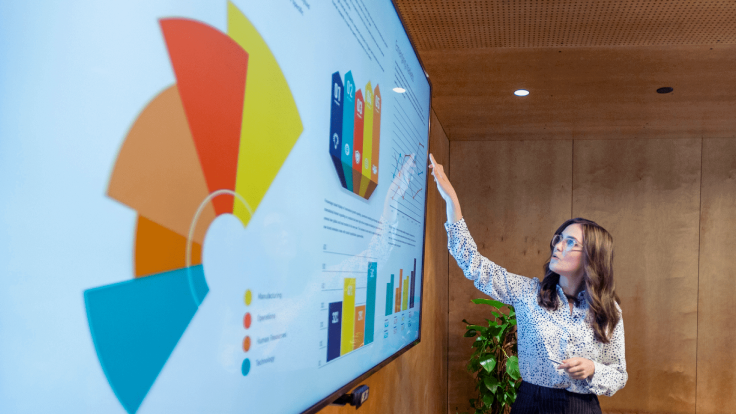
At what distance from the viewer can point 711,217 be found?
4.79 meters

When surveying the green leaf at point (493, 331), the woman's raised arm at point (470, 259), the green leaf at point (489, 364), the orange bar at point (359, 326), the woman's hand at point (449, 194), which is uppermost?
the woman's hand at point (449, 194)

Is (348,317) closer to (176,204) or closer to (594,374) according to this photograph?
(176,204)

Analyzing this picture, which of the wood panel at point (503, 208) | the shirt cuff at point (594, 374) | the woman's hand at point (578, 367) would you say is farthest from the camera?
the wood panel at point (503, 208)

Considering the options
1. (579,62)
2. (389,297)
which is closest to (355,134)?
(389,297)

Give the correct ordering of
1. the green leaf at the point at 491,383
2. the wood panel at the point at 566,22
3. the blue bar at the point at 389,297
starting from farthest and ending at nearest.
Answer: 1. the green leaf at the point at 491,383
2. the wood panel at the point at 566,22
3. the blue bar at the point at 389,297

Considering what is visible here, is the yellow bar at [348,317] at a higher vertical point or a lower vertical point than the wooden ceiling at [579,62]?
lower

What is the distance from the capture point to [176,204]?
581 mm

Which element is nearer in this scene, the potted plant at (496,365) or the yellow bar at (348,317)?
the yellow bar at (348,317)

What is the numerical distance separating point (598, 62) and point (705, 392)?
11.3ft

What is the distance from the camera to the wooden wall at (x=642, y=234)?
4.72 metres

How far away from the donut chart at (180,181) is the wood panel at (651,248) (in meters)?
4.63

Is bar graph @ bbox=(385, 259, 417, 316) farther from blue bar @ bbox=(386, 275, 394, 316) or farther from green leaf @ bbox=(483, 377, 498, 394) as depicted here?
green leaf @ bbox=(483, 377, 498, 394)

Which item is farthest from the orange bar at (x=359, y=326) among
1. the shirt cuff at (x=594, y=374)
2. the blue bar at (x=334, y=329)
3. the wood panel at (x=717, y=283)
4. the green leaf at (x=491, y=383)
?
the wood panel at (x=717, y=283)

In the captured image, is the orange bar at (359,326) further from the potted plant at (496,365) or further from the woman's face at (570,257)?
the potted plant at (496,365)
